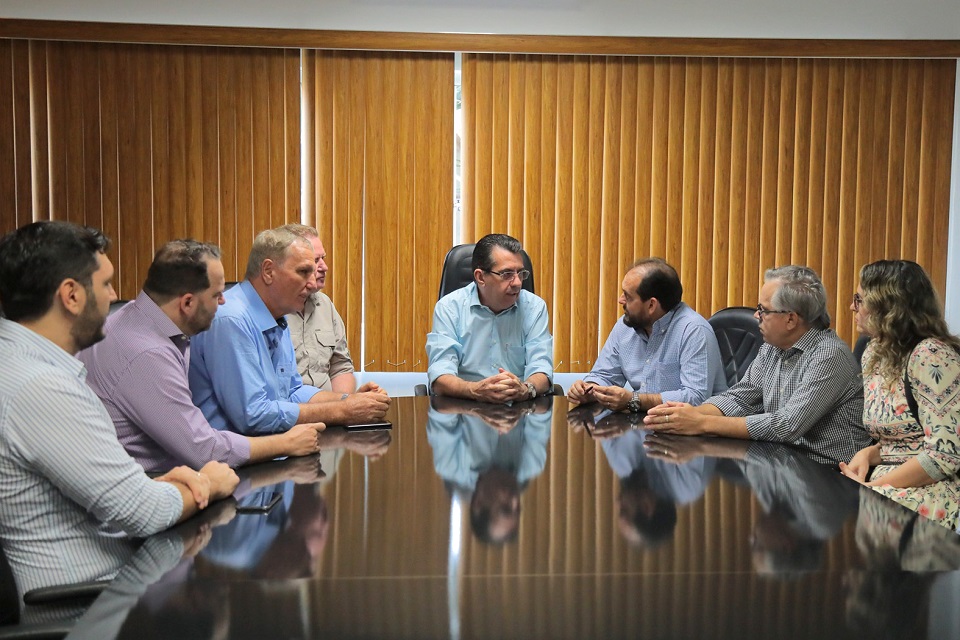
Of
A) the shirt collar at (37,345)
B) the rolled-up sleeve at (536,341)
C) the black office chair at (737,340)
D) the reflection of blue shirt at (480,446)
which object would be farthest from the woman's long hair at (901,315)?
the shirt collar at (37,345)

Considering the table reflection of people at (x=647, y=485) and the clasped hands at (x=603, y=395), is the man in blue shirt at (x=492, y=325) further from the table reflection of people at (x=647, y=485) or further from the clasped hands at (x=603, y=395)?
the table reflection of people at (x=647, y=485)

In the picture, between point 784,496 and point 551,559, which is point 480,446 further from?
point 551,559

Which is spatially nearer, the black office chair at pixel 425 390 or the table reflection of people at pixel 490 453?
the table reflection of people at pixel 490 453

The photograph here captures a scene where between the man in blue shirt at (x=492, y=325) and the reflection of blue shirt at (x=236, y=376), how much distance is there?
1.16m

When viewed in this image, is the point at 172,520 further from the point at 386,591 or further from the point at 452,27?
the point at 452,27

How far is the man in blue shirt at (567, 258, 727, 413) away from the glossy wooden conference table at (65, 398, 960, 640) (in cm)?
110

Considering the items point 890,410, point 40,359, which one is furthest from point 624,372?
point 40,359

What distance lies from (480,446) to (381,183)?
3012mm

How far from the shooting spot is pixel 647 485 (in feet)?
6.54

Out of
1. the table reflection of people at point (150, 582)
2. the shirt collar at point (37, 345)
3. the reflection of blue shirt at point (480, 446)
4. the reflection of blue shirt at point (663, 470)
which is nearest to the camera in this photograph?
the table reflection of people at point (150, 582)

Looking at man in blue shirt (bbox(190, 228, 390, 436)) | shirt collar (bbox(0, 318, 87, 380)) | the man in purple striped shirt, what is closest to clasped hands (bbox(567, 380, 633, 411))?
man in blue shirt (bbox(190, 228, 390, 436))

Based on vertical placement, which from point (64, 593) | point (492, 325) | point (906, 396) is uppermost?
point (492, 325)

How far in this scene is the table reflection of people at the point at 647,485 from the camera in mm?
1642

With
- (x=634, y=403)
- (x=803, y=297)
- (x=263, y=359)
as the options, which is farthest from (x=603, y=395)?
(x=263, y=359)
